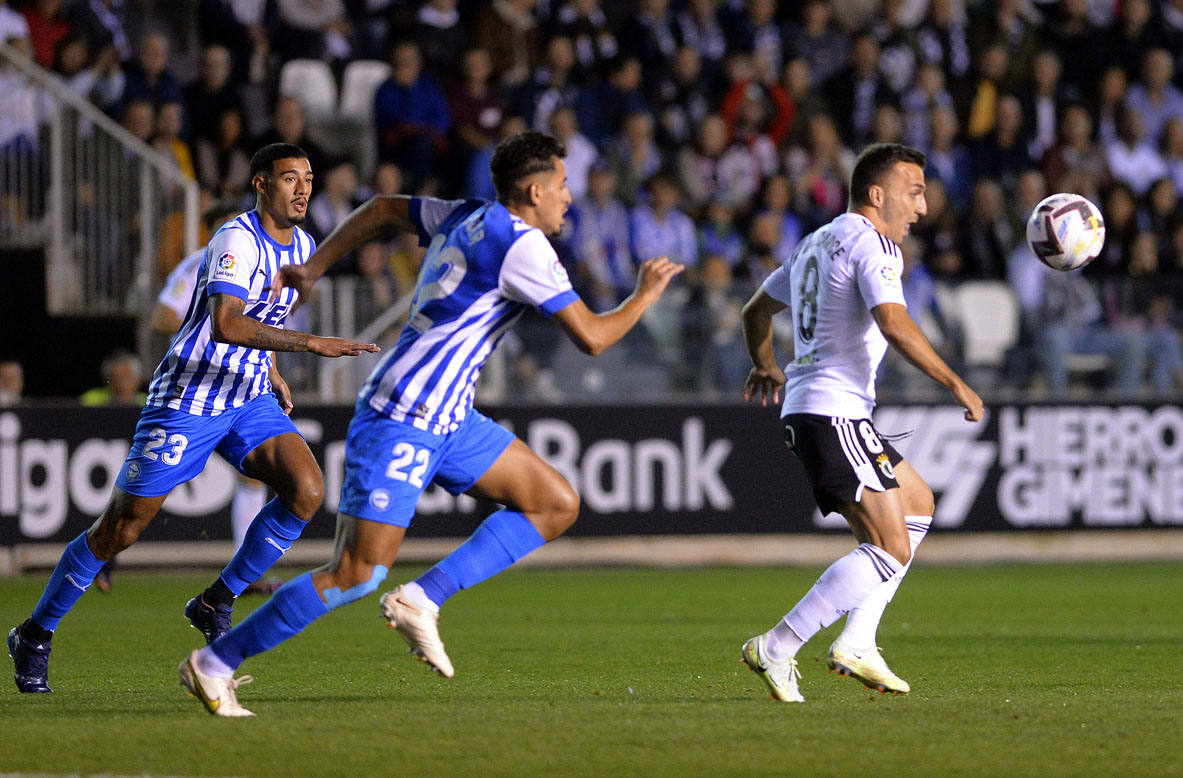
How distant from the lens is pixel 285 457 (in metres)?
7.28

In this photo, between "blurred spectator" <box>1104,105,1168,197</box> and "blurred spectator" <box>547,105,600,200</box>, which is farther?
"blurred spectator" <box>1104,105,1168,197</box>

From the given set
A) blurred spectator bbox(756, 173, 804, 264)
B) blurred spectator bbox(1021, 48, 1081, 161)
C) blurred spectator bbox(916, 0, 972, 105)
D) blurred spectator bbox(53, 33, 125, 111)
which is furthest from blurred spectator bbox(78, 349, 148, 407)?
blurred spectator bbox(1021, 48, 1081, 161)

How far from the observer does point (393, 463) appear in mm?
5727

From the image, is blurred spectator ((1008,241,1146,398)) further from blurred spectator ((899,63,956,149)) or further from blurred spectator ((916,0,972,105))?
blurred spectator ((916,0,972,105))

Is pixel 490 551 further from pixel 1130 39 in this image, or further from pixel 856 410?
pixel 1130 39

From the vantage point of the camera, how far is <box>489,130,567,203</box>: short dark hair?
593 centimetres

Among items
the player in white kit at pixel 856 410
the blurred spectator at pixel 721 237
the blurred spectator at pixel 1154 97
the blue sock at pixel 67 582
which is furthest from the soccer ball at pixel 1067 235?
the blurred spectator at pixel 1154 97

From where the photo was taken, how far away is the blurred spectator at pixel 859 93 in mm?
17641

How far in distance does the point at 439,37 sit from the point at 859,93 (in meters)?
4.54

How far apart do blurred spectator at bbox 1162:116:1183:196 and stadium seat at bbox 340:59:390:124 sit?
27.3 ft

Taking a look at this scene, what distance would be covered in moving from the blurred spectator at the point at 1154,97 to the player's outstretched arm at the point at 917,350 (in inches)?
519

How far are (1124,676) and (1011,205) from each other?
32.9 ft

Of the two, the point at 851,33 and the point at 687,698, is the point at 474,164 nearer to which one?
the point at 851,33

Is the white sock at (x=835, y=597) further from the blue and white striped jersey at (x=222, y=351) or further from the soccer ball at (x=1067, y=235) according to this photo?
the blue and white striped jersey at (x=222, y=351)
